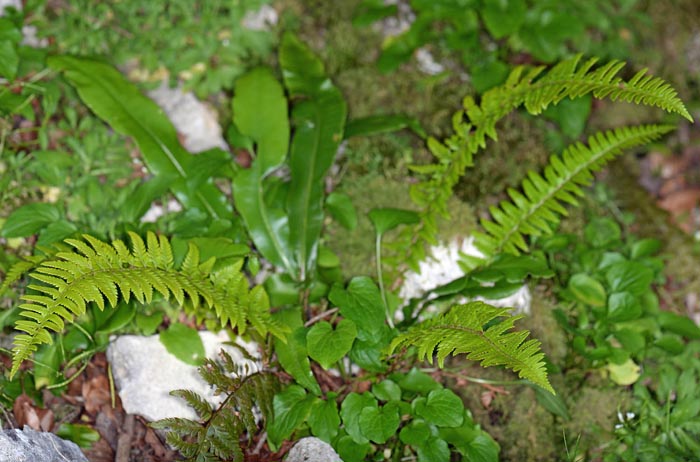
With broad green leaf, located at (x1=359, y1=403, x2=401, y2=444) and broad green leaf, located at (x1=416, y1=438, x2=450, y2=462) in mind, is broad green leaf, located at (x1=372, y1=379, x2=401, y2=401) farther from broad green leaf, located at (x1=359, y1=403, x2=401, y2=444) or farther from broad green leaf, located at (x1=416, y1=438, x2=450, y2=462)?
broad green leaf, located at (x1=416, y1=438, x2=450, y2=462)

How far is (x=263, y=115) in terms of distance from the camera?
11.0ft

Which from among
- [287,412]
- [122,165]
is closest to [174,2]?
[122,165]

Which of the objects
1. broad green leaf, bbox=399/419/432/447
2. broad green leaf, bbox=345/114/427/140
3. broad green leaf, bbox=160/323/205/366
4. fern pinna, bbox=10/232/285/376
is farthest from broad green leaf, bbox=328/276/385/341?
broad green leaf, bbox=345/114/427/140

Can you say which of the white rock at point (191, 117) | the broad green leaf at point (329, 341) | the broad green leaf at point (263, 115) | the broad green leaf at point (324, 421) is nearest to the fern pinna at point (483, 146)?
the broad green leaf at point (329, 341)

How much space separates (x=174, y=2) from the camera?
3.75 m

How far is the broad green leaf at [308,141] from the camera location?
10.2ft

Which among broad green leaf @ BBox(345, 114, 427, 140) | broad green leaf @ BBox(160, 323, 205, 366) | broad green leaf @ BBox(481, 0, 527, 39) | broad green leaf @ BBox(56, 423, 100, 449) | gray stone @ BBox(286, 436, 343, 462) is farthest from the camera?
broad green leaf @ BBox(481, 0, 527, 39)

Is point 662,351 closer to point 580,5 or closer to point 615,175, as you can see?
point 615,175

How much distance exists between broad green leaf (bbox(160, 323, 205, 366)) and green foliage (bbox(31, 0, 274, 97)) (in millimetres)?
1504

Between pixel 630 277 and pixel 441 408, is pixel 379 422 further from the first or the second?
pixel 630 277

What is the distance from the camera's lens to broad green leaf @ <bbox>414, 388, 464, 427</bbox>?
2568 mm

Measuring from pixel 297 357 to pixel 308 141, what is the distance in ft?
3.86

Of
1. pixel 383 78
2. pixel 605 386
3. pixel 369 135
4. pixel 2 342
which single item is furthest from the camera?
pixel 383 78

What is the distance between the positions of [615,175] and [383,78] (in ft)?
5.25
